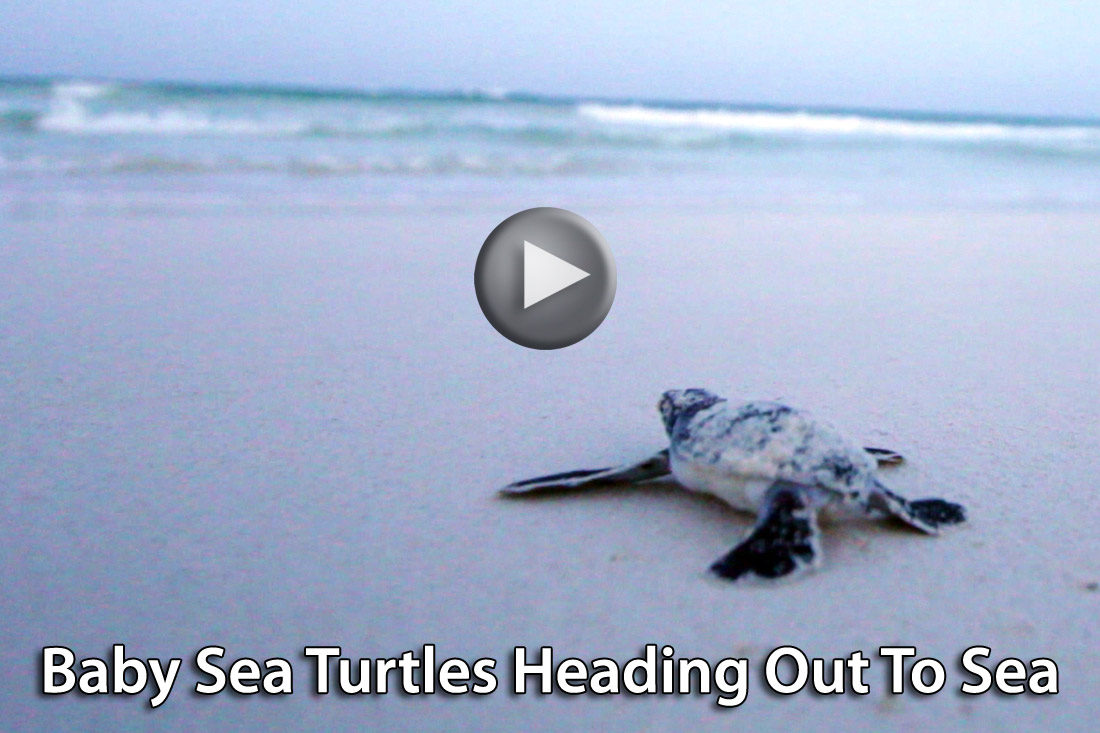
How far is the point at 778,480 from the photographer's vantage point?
5.82 feet

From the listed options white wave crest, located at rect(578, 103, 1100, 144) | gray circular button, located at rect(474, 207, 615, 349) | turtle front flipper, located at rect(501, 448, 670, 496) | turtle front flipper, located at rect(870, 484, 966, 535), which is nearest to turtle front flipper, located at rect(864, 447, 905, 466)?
turtle front flipper, located at rect(870, 484, 966, 535)

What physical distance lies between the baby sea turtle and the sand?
0.05 m

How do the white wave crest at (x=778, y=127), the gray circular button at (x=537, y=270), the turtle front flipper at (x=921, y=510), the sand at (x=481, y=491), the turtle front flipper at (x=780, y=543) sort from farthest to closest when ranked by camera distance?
the white wave crest at (x=778, y=127) → the gray circular button at (x=537, y=270) → the turtle front flipper at (x=921, y=510) → the turtle front flipper at (x=780, y=543) → the sand at (x=481, y=491)

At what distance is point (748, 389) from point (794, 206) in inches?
210

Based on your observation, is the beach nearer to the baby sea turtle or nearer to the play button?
the baby sea turtle

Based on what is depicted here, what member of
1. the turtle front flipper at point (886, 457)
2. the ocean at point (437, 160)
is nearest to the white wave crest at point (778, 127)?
the ocean at point (437, 160)

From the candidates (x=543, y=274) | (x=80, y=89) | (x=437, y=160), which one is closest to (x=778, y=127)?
(x=437, y=160)

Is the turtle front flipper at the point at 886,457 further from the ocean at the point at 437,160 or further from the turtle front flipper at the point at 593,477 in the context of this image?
the ocean at the point at 437,160

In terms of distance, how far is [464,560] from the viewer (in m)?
1.77

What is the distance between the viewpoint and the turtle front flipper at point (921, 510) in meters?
1.82

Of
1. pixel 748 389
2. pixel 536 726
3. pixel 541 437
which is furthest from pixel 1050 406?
pixel 536 726

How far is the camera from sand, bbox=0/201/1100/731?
1462mm

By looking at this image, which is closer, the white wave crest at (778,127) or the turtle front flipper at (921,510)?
the turtle front flipper at (921,510)

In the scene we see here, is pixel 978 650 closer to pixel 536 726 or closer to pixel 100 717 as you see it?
pixel 536 726
